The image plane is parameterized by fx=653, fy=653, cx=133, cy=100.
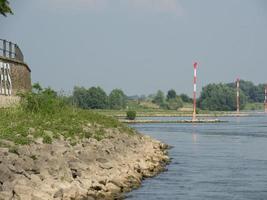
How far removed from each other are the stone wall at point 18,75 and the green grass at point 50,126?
761 centimetres

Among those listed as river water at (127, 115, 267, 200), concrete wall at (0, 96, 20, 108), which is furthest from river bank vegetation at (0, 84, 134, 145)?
river water at (127, 115, 267, 200)

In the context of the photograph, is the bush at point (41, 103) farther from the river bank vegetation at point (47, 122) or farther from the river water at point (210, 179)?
the river water at point (210, 179)

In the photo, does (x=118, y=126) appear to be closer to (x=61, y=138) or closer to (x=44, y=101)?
(x=44, y=101)

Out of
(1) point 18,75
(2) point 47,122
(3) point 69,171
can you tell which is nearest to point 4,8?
(2) point 47,122

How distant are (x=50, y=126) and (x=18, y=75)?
2190cm

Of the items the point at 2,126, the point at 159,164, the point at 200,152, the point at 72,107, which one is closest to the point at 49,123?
the point at 2,126

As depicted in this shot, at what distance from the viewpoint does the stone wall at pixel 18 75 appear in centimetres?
4746

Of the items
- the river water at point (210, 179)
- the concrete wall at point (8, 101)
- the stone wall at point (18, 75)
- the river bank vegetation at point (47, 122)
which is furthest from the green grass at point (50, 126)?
the stone wall at point (18, 75)

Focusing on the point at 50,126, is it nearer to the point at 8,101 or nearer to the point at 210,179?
the point at 210,179

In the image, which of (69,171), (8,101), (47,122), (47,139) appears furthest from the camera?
(8,101)

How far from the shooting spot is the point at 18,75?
168ft

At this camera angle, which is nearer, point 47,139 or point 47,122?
point 47,139

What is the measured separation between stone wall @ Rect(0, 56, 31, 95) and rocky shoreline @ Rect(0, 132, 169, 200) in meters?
16.4

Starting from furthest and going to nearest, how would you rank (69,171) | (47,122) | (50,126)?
(47,122) < (50,126) < (69,171)
